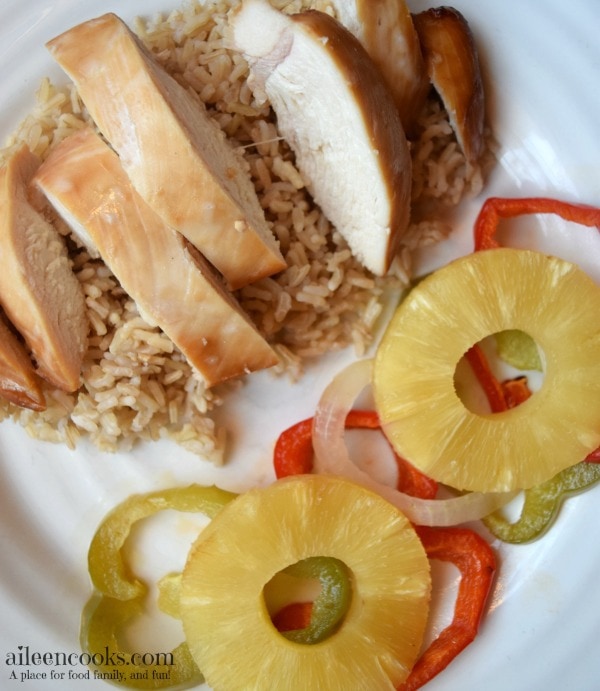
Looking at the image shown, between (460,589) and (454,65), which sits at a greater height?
(454,65)

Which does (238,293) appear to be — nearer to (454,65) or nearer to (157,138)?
(157,138)

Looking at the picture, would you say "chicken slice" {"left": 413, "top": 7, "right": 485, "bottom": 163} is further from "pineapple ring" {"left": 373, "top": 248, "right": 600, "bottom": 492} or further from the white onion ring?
the white onion ring

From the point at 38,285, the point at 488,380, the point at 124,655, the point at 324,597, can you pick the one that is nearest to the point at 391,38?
the point at 488,380

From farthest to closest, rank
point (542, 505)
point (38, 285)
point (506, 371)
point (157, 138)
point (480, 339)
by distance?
1. point (506, 371)
2. point (542, 505)
3. point (480, 339)
4. point (38, 285)
5. point (157, 138)

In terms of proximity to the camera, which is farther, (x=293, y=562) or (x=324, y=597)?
(x=324, y=597)

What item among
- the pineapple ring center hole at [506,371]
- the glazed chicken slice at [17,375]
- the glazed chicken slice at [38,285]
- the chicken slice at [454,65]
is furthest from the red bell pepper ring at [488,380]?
the glazed chicken slice at [17,375]

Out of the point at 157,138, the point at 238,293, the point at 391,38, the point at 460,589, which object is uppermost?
the point at 157,138

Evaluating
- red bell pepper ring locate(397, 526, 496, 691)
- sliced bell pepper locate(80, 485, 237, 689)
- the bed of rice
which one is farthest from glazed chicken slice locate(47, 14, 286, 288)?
red bell pepper ring locate(397, 526, 496, 691)

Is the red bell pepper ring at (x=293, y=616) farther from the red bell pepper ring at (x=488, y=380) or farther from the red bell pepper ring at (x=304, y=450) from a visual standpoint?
the red bell pepper ring at (x=488, y=380)
